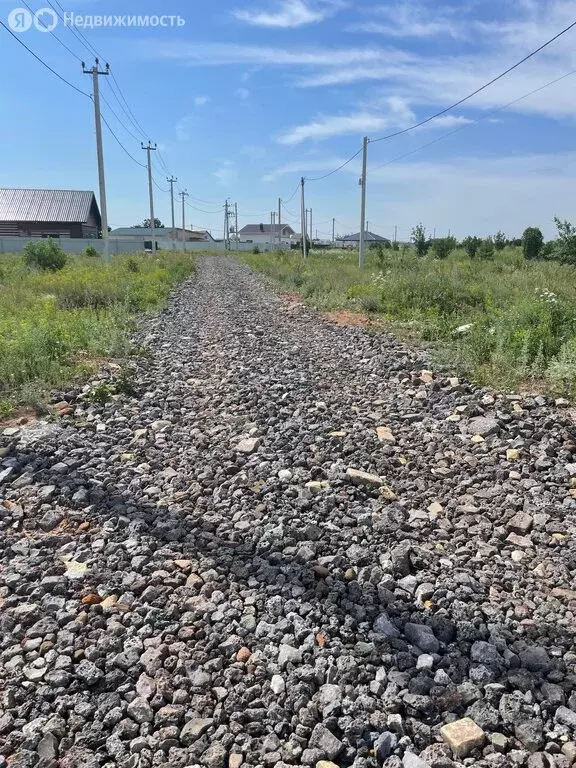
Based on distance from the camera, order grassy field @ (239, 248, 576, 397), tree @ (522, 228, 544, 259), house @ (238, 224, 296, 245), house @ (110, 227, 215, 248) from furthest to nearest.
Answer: house @ (238, 224, 296, 245)
house @ (110, 227, 215, 248)
tree @ (522, 228, 544, 259)
grassy field @ (239, 248, 576, 397)

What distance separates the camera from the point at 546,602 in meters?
2.89

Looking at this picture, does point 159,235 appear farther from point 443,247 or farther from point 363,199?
point 363,199

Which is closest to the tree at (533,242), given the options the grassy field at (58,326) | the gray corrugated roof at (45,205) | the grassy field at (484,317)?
the grassy field at (484,317)

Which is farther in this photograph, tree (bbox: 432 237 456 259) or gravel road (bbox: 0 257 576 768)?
tree (bbox: 432 237 456 259)

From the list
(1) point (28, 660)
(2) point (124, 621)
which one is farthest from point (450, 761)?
(1) point (28, 660)

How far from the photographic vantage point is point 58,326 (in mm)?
9375

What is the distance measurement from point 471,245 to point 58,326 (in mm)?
33609

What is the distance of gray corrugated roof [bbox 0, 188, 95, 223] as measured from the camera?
172ft

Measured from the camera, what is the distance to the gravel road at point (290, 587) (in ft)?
6.95

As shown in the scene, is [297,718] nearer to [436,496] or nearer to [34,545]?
[34,545]

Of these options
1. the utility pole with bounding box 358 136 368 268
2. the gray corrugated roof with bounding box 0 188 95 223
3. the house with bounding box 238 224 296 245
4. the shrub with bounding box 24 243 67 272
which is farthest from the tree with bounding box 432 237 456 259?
the house with bounding box 238 224 296 245

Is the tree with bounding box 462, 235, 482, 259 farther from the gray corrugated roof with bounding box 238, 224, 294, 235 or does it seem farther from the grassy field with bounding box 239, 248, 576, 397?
the gray corrugated roof with bounding box 238, 224, 294, 235

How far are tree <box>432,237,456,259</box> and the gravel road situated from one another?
1289 inches

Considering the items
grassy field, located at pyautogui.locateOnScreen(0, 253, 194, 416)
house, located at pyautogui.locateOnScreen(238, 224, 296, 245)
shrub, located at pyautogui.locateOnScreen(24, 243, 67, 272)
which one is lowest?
grassy field, located at pyautogui.locateOnScreen(0, 253, 194, 416)
